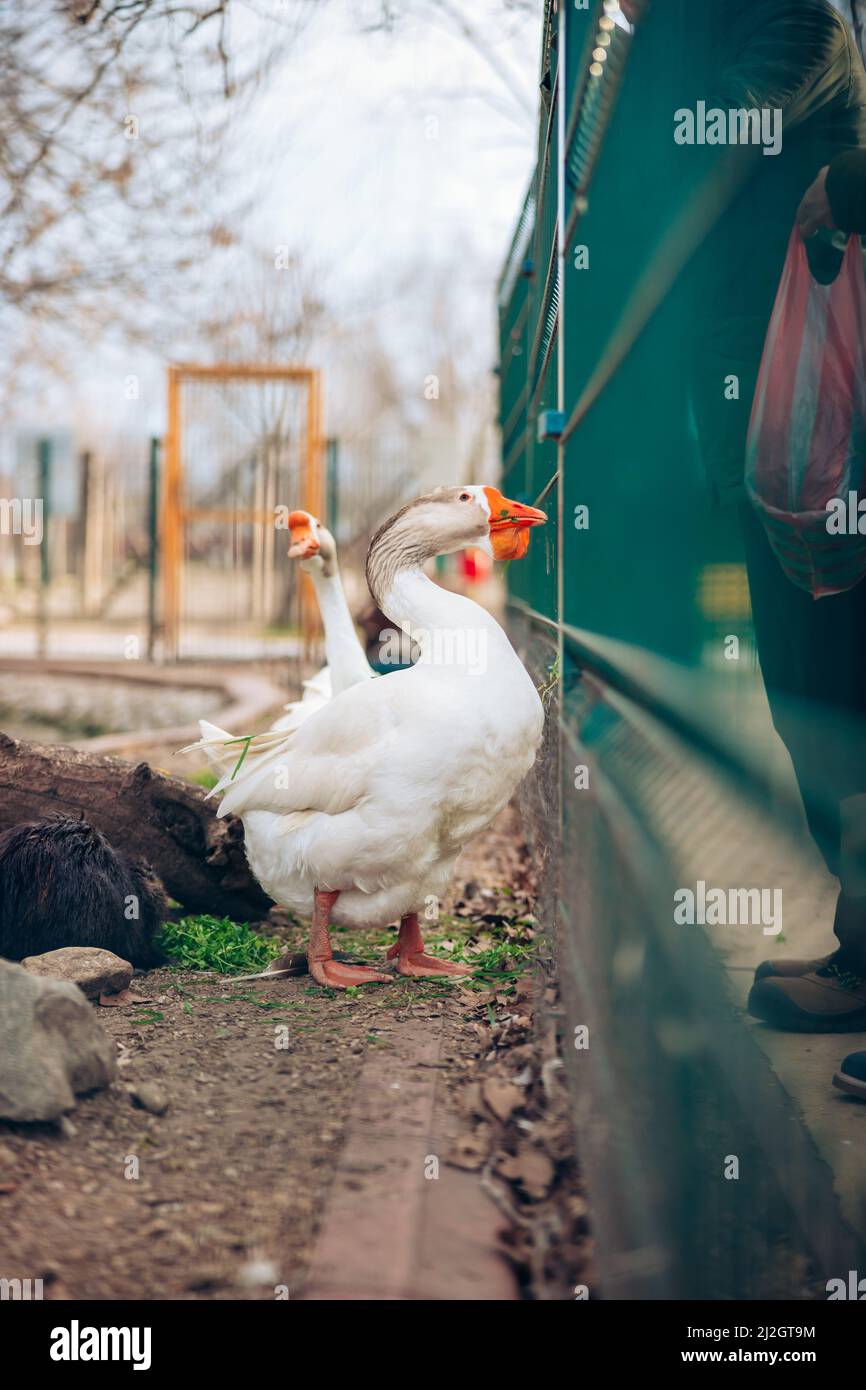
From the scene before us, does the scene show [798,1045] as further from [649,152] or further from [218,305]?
[218,305]

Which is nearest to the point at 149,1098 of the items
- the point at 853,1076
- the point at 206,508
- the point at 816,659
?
the point at 853,1076

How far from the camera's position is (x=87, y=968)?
323cm

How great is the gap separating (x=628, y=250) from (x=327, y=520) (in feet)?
35.0

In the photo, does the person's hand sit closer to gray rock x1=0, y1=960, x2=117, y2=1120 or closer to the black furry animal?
gray rock x1=0, y1=960, x2=117, y2=1120

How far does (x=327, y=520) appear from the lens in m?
13.0

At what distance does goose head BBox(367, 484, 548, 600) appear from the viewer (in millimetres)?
3455

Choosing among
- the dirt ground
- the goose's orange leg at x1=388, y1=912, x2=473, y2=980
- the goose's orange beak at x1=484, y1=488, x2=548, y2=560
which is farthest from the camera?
the goose's orange leg at x1=388, y1=912, x2=473, y2=980

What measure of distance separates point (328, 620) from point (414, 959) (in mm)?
1776

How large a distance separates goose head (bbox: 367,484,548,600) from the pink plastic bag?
977mm

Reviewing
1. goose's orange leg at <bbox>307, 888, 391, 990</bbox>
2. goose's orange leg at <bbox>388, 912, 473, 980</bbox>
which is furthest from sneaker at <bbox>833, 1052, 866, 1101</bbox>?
goose's orange leg at <bbox>307, 888, 391, 990</bbox>
